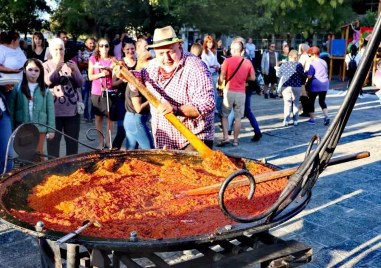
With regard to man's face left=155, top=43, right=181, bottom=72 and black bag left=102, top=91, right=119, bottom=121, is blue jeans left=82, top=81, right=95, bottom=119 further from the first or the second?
man's face left=155, top=43, right=181, bottom=72

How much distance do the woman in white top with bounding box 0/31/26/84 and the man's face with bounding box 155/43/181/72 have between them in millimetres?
3648

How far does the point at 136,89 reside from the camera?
4652mm

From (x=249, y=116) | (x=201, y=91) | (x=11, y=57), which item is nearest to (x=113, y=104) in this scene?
(x=11, y=57)

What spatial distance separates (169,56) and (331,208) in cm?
262

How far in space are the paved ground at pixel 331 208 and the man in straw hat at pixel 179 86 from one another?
143 centimetres

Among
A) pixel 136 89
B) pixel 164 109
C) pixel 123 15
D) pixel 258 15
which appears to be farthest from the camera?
pixel 258 15

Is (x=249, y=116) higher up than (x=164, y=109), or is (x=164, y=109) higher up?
(x=164, y=109)

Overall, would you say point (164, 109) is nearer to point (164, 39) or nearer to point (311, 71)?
point (164, 39)

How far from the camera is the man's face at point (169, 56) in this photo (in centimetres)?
335

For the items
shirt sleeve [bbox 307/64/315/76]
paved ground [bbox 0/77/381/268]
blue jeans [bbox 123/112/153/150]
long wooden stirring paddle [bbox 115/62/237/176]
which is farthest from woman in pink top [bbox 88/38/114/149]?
shirt sleeve [bbox 307/64/315/76]

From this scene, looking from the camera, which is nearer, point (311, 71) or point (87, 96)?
point (87, 96)

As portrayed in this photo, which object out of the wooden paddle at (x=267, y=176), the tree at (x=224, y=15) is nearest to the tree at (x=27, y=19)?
the tree at (x=224, y=15)

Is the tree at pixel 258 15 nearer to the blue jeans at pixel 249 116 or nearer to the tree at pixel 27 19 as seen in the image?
the tree at pixel 27 19

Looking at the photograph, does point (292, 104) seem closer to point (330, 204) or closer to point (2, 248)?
point (330, 204)
